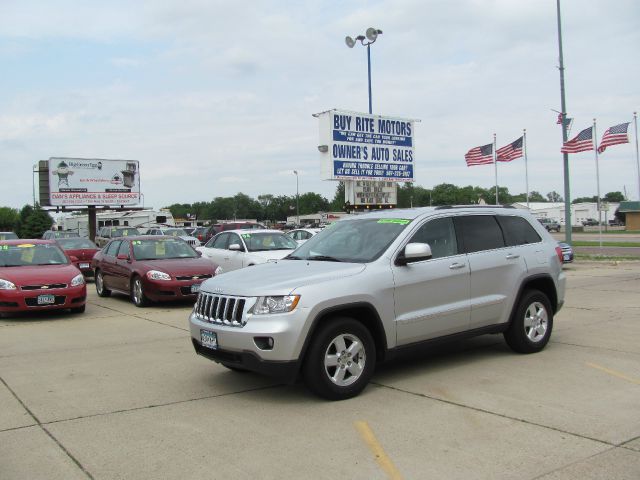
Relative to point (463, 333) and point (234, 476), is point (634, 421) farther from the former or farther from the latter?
point (234, 476)

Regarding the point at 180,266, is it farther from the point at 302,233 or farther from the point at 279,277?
the point at 302,233

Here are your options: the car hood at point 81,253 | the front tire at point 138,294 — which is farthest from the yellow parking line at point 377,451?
the car hood at point 81,253

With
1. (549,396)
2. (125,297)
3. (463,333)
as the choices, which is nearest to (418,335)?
(463,333)

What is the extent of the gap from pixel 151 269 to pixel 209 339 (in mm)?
7159

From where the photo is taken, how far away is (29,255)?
12.3 metres

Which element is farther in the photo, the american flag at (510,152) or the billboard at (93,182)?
the billboard at (93,182)

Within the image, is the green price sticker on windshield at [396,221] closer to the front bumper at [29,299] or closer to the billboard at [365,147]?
the front bumper at [29,299]

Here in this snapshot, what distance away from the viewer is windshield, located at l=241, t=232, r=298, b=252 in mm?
15469

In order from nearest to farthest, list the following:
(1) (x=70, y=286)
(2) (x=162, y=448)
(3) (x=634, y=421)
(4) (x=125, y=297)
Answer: (2) (x=162, y=448), (3) (x=634, y=421), (1) (x=70, y=286), (4) (x=125, y=297)

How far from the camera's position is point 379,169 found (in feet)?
71.3

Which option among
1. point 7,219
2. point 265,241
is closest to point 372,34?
point 265,241

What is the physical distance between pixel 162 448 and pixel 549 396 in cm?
346

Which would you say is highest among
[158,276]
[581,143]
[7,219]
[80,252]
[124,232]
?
[7,219]

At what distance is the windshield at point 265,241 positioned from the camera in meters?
15.5
